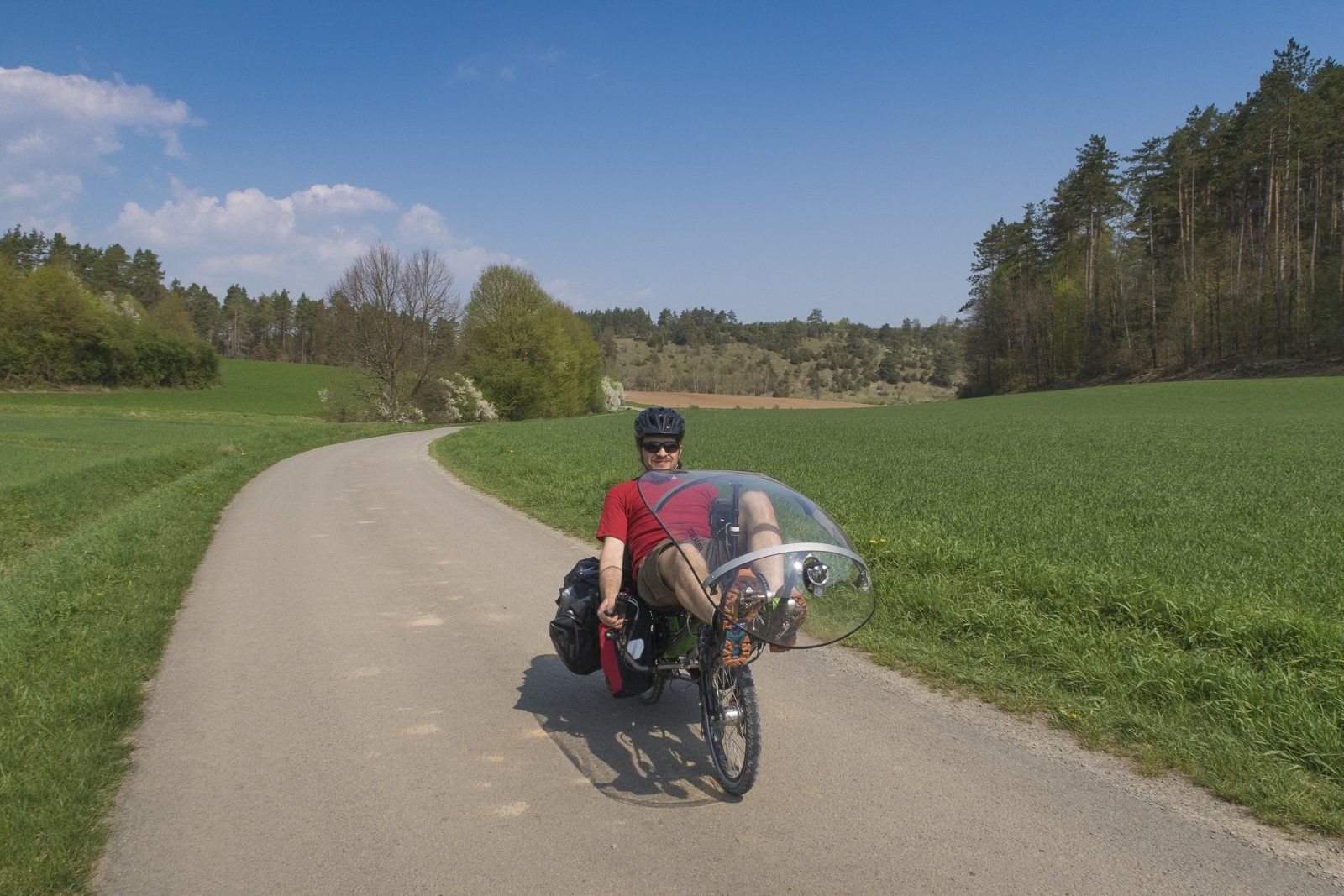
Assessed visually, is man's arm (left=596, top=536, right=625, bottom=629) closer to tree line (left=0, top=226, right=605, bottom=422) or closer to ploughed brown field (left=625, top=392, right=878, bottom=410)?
tree line (left=0, top=226, right=605, bottom=422)

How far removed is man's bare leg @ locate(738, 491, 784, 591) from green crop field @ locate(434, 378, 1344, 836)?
6.98 ft

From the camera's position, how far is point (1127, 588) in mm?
5910

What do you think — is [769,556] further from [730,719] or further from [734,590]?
[730,719]

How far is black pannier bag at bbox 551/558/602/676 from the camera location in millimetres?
4039

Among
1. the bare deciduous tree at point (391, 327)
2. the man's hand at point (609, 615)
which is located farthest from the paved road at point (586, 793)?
the bare deciduous tree at point (391, 327)

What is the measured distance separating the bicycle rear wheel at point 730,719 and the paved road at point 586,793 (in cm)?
14

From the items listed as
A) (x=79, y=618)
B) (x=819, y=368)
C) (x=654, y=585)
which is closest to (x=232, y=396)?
(x=79, y=618)

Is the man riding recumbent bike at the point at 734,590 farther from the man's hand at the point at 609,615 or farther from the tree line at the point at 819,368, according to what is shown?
the tree line at the point at 819,368

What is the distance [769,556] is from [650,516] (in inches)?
33.1

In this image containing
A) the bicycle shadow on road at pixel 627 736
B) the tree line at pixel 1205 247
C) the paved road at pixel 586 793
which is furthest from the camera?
the tree line at pixel 1205 247

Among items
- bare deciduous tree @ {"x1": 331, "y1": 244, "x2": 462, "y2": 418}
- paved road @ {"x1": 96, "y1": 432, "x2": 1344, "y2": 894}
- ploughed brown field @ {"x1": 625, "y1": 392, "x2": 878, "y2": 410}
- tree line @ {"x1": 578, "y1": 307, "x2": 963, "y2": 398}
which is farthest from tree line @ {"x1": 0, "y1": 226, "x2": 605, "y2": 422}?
tree line @ {"x1": 578, "y1": 307, "x2": 963, "y2": 398}

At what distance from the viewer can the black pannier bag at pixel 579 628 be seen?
13.3 feet

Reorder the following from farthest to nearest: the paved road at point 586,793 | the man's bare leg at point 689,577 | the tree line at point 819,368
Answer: the tree line at point 819,368, the man's bare leg at point 689,577, the paved road at point 586,793

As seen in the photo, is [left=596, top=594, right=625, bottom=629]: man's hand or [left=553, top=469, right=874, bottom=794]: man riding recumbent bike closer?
[left=553, top=469, right=874, bottom=794]: man riding recumbent bike
